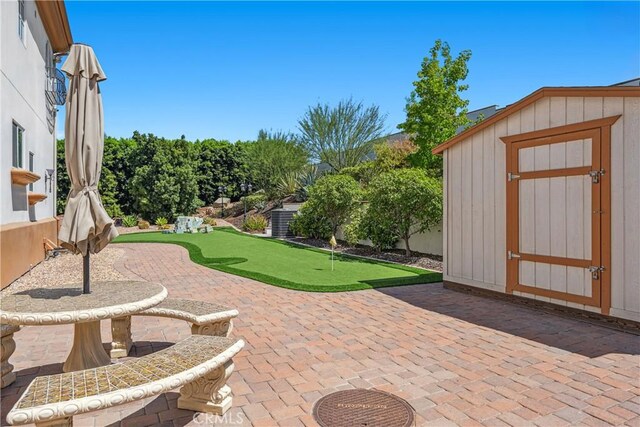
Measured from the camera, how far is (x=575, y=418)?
2885 mm

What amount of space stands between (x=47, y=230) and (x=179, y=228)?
359 inches

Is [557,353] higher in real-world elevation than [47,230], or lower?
lower

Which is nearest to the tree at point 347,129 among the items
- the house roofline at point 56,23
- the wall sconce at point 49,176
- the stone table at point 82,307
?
the house roofline at point 56,23

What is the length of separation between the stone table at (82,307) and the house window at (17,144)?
19.9 feet

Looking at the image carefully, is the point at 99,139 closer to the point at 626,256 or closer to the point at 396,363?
the point at 396,363

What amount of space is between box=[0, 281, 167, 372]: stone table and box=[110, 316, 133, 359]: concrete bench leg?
0.45 meters

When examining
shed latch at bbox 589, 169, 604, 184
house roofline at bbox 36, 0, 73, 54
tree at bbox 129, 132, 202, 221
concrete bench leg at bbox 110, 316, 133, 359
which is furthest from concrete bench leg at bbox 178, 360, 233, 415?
tree at bbox 129, 132, 202, 221

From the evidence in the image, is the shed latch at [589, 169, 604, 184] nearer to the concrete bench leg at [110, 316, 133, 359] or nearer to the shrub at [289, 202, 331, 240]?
the concrete bench leg at [110, 316, 133, 359]

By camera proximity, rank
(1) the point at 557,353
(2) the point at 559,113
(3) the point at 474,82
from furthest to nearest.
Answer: (3) the point at 474,82
(2) the point at 559,113
(1) the point at 557,353

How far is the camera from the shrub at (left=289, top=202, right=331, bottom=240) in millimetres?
16516

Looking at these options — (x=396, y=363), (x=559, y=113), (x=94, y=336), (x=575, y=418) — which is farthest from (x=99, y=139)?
(x=559, y=113)

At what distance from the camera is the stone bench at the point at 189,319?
3820mm

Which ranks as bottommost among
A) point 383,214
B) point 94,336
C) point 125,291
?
point 94,336

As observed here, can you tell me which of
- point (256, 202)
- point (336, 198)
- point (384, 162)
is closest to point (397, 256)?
point (336, 198)
